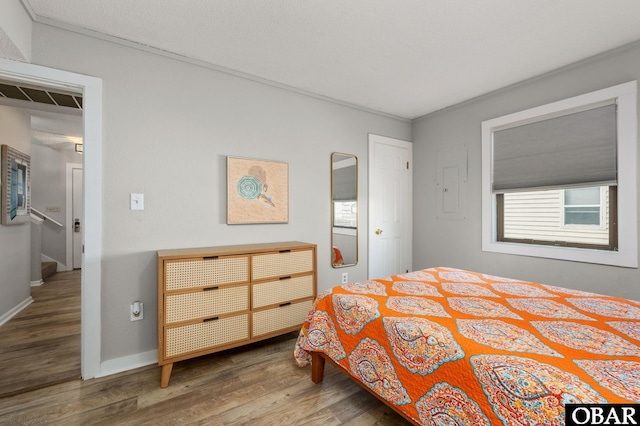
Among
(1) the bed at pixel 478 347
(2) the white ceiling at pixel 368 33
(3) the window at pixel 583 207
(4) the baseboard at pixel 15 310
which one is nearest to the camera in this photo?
(1) the bed at pixel 478 347

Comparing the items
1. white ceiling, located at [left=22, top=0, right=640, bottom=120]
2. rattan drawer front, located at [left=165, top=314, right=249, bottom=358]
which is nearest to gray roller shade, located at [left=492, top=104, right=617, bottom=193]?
white ceiling, located at [left=22, top=0, right=640, bottom=120]

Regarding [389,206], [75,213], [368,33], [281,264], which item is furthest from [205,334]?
[75,213]

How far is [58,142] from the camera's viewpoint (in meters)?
5.19

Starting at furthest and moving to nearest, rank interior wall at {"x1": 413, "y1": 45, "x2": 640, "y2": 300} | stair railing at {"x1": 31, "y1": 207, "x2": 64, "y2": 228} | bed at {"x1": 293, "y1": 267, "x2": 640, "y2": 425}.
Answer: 1. stair railing at {"x1": 31, "y1": 207, "x2": 64, "y2": 228}
2. interior wall at {"x1": 413, "y1": 45, "x2": 640, "y2": 300}
3. bed at {"x1": 293, "y1": 267, "x2": 640, "y2": 425}

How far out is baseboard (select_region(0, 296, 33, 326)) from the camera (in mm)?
2994

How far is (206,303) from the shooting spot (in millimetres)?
2146

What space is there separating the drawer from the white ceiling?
1905 mm

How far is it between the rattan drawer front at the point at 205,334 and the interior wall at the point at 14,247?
7.95 feet

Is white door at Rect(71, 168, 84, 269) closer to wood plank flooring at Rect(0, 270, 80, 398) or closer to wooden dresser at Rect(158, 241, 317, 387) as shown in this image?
wood plank flooring at Rect(0, 270, 80, 398)

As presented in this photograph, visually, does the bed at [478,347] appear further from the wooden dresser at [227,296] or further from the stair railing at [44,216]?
the stair railing at [44,216]

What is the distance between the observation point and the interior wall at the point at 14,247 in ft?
10.0

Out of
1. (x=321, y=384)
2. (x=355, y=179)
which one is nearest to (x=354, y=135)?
(x=355, y=179)

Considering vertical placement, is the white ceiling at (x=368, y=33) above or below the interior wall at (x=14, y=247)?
above

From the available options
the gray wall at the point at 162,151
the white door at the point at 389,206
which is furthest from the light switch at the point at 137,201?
the white door at the point at 389,206
